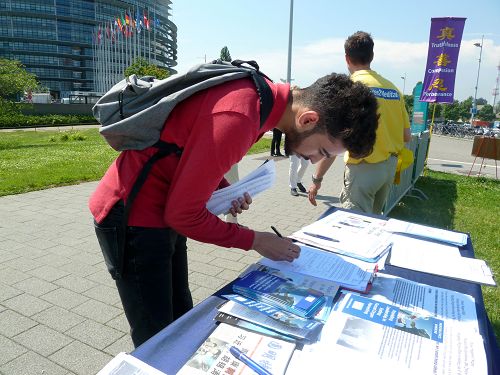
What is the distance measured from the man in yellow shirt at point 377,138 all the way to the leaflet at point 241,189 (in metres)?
1.44

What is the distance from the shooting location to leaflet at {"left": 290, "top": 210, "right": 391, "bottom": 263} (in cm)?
170

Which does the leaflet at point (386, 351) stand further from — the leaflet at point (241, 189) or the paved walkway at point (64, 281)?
the paved walkway at point (64, 281)

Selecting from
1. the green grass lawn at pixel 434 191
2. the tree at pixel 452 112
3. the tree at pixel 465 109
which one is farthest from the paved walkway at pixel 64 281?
the tree at pixel 465 109

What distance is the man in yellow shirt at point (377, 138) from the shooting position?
287cm

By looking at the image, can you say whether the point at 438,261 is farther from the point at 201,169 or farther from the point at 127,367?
the point at 127,367

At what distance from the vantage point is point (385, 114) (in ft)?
9.41

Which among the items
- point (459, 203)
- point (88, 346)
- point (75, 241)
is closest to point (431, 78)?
point (459, 203)

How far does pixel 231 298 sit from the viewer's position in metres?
1.21

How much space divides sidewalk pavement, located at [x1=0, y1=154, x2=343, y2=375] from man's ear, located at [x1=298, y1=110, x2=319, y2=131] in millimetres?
1798

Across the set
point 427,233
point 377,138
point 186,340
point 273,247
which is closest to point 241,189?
point 273,247

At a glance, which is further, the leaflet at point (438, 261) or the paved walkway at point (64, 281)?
the paved walkway at point (64, 281)

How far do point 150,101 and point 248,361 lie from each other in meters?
0.85

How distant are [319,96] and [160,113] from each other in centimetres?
53

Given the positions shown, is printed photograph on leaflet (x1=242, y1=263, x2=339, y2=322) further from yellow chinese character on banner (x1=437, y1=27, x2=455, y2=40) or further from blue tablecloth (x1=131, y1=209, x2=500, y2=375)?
yellow chinese character on banner (x1=437, y1=27, x2=455, y2=40)
